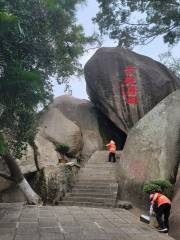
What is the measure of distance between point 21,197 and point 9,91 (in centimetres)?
851

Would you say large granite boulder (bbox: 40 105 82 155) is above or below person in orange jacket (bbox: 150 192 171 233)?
above

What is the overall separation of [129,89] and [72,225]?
12.9 m

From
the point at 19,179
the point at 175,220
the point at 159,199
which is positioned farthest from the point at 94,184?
the point at 175,220

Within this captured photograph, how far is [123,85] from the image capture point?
71.4 feet

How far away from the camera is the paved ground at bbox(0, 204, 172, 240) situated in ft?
28.0

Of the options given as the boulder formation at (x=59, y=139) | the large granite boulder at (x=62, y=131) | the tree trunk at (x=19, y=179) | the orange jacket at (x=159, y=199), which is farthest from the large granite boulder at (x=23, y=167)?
the orange jacket at (x=159, y=199)

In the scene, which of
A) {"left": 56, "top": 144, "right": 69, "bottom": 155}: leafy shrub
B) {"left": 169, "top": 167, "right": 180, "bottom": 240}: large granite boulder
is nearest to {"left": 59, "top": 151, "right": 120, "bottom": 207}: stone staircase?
{"left": 56, "top": 144, "right": 69, "bottom": 155}: leafy shrub

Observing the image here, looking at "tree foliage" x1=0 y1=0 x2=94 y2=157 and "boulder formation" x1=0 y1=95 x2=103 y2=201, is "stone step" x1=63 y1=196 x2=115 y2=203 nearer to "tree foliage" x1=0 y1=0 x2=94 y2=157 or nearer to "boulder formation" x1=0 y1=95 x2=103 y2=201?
"boulder formation" x1=0 y1=95 x2=103 y2=201

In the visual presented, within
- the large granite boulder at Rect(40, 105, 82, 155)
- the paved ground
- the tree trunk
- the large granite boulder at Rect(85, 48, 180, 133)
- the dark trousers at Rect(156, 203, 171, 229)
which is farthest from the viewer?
the large granite boulder at Rect(85, 48, 180, 133)

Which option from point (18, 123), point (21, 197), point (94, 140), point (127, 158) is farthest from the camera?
point (94, 140)

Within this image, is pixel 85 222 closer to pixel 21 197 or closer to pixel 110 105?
pixel 21 197

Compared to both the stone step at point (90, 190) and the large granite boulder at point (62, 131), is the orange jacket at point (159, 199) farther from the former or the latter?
the large granite boulder at point (62, 131)

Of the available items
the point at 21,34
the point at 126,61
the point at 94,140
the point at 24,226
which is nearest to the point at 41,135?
the point at 94,140

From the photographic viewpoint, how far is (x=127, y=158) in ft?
50.1
